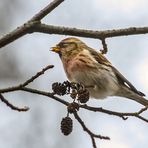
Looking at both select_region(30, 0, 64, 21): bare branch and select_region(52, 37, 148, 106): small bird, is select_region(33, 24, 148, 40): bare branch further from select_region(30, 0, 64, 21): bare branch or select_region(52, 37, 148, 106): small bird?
select_region(52, 37, 148, 106): small bird

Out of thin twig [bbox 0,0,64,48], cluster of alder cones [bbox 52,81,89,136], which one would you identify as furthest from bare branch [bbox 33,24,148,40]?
cluster of alder cones [bbox 52,81,89,136]

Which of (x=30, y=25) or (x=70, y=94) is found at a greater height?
(x=30, y=25)

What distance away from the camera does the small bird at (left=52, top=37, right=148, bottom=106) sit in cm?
278

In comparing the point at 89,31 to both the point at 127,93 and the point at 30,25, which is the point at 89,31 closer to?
the point at 30,25

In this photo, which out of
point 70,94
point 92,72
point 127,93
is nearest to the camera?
point 70,94

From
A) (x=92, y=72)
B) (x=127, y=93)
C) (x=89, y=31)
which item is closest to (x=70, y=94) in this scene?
(x=89, y=31)

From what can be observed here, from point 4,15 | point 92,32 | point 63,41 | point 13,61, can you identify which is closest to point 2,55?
point 13,61

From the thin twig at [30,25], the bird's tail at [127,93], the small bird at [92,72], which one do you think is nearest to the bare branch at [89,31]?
the thin twig at [30,25]

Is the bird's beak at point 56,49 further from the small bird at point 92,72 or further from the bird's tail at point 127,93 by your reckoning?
the bird's tail at point 127,93

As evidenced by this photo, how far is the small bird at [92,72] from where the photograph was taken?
278 centimetres

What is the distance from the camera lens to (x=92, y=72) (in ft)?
9.41

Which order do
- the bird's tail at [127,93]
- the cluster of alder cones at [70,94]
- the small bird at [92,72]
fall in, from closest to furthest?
1. the cluster of alder cones at [70,94]
2. the small bird at [92,72]
3. the bird's tail at [127,93]

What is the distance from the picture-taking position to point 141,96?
284cm

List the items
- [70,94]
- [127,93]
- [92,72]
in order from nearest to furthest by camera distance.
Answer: [70,94] < [92,72] < [127,93]
